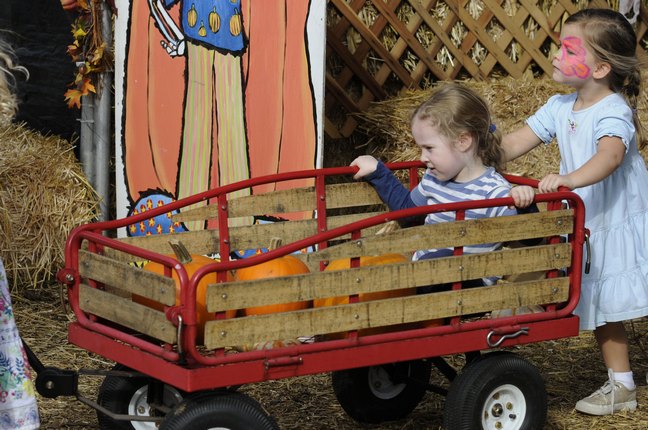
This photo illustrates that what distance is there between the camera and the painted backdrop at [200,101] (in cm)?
454

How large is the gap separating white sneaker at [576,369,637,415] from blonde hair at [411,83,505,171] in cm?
90

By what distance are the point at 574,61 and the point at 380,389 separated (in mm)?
1199

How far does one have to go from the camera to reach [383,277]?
2.81 metres

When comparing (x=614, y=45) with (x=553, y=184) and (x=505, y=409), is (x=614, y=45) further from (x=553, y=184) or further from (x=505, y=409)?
(x=505, y=409)

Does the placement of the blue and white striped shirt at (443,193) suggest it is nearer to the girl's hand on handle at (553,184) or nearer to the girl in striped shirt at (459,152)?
the girl in striped shirt at (459,152)

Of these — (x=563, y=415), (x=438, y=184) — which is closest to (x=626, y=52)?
(x=438, y=184)

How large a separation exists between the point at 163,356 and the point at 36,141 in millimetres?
2842

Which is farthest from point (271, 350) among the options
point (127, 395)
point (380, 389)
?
point (380, 389)

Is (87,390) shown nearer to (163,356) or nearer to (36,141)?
(163,356)

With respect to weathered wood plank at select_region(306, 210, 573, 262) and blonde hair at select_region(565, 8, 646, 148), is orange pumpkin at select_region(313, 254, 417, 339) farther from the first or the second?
blonde hair at select_region(565, 8, 646, 148)

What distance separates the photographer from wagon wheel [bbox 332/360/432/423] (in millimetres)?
3451

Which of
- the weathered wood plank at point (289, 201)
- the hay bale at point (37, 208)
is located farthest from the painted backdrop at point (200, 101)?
the weathered wood plank at point (289, 201)

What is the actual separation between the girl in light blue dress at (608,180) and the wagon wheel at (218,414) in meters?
1.31

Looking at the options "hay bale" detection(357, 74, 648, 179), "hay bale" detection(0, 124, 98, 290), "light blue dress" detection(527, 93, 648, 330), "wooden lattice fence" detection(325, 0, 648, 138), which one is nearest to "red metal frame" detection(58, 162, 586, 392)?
"light blue dress" detection(527, 93, 648, 330)
